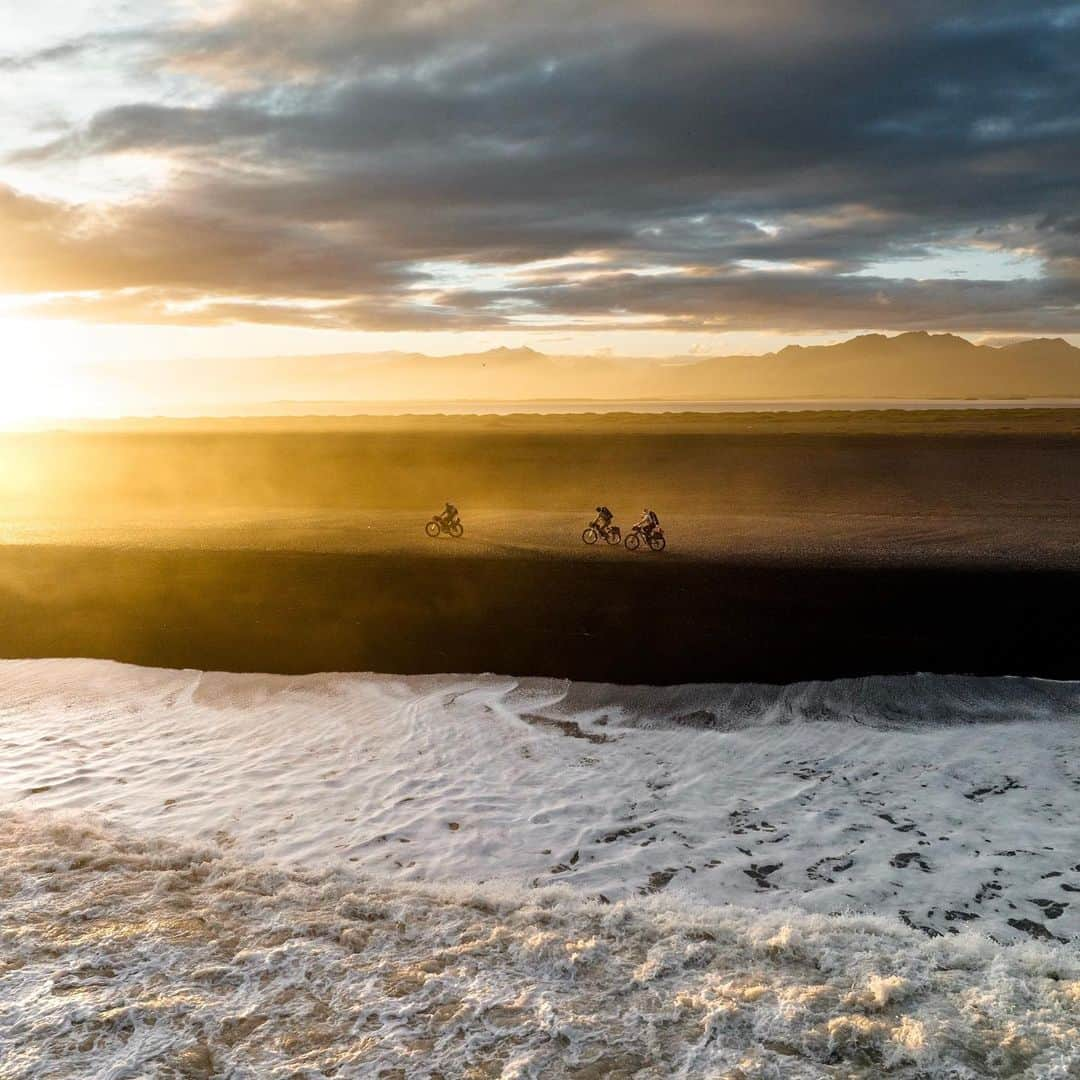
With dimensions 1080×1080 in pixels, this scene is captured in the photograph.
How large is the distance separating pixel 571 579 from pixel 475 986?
1611cm

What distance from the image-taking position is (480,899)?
873 centimetres

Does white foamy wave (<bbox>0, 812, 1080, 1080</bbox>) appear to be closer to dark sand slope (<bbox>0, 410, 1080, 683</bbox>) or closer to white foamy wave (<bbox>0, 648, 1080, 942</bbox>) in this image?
white foamy wave (<bbox>0, 648, 1080, 942</bbox>)

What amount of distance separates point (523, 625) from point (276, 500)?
32.4 metres

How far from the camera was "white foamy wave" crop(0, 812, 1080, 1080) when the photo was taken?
641cm

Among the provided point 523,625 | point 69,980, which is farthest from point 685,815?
point 523,625

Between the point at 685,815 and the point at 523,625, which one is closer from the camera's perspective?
the point at 685,815

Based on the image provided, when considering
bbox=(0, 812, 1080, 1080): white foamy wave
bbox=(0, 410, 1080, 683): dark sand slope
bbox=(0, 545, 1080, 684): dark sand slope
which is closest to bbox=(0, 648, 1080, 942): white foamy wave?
bbox=(0, 812, 1080, 1080): white foamy wave

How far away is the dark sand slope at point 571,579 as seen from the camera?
673 inches

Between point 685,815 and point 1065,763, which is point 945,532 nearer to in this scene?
point 1065,763

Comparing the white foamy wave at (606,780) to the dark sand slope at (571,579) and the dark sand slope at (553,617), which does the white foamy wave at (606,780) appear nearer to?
the dark sand slope at (553,617)

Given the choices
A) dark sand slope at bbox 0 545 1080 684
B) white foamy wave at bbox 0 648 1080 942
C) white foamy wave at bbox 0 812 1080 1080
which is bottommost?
white foamy wave at bbox 0 812 1080 1080

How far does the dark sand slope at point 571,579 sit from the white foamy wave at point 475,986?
767cm

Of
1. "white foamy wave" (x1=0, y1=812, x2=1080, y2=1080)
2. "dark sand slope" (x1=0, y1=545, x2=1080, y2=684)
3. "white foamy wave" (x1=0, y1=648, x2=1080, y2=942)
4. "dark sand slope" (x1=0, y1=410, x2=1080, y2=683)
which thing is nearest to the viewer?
"white foamy wave" (x1=0, y1=812, x2=1080, y2=1080)

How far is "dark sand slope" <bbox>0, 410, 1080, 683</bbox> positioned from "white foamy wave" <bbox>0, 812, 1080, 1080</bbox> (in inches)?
302
